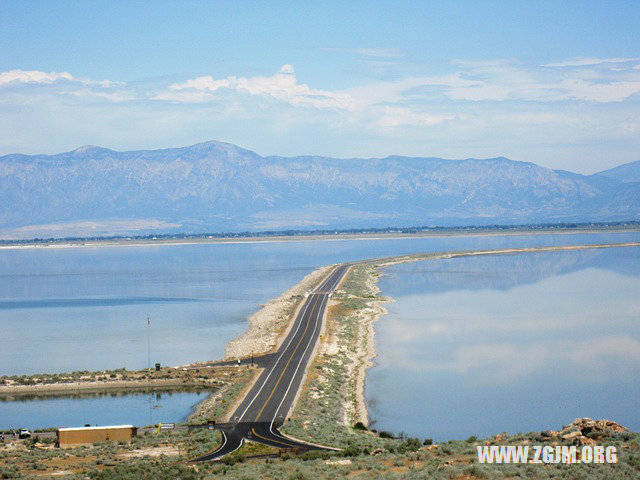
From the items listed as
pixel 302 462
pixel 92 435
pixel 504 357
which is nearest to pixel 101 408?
pixel 92 435

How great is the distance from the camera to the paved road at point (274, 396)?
34781mm

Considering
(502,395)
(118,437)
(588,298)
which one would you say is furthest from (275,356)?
(588,298)

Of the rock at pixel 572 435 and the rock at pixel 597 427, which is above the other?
the rock at pixel 597 427

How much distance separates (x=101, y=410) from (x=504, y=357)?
26.5 meters

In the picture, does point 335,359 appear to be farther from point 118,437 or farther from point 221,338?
point 118,437

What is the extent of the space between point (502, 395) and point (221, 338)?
93.8 feet

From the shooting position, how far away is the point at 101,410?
4575 cm

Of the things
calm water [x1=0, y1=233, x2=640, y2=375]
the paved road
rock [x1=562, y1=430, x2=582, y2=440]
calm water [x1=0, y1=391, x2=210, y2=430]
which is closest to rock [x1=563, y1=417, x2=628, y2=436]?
rock [x1=562, y1=430, x2=582, y2=440]

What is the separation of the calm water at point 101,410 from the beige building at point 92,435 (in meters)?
6.01

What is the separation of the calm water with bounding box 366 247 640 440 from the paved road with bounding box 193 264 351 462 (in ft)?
15.0

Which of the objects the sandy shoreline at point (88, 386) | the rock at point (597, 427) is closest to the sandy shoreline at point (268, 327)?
the sandy shoreline at point (88, 386)

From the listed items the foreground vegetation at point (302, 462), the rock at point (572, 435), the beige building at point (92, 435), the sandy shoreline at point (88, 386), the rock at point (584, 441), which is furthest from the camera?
the sandy shoreline at point (88, 386)

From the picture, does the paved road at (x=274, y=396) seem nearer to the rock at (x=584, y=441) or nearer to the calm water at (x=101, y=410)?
the calm water at (x=101, y=410)

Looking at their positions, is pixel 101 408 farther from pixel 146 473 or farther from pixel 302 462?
pixel 302 462
